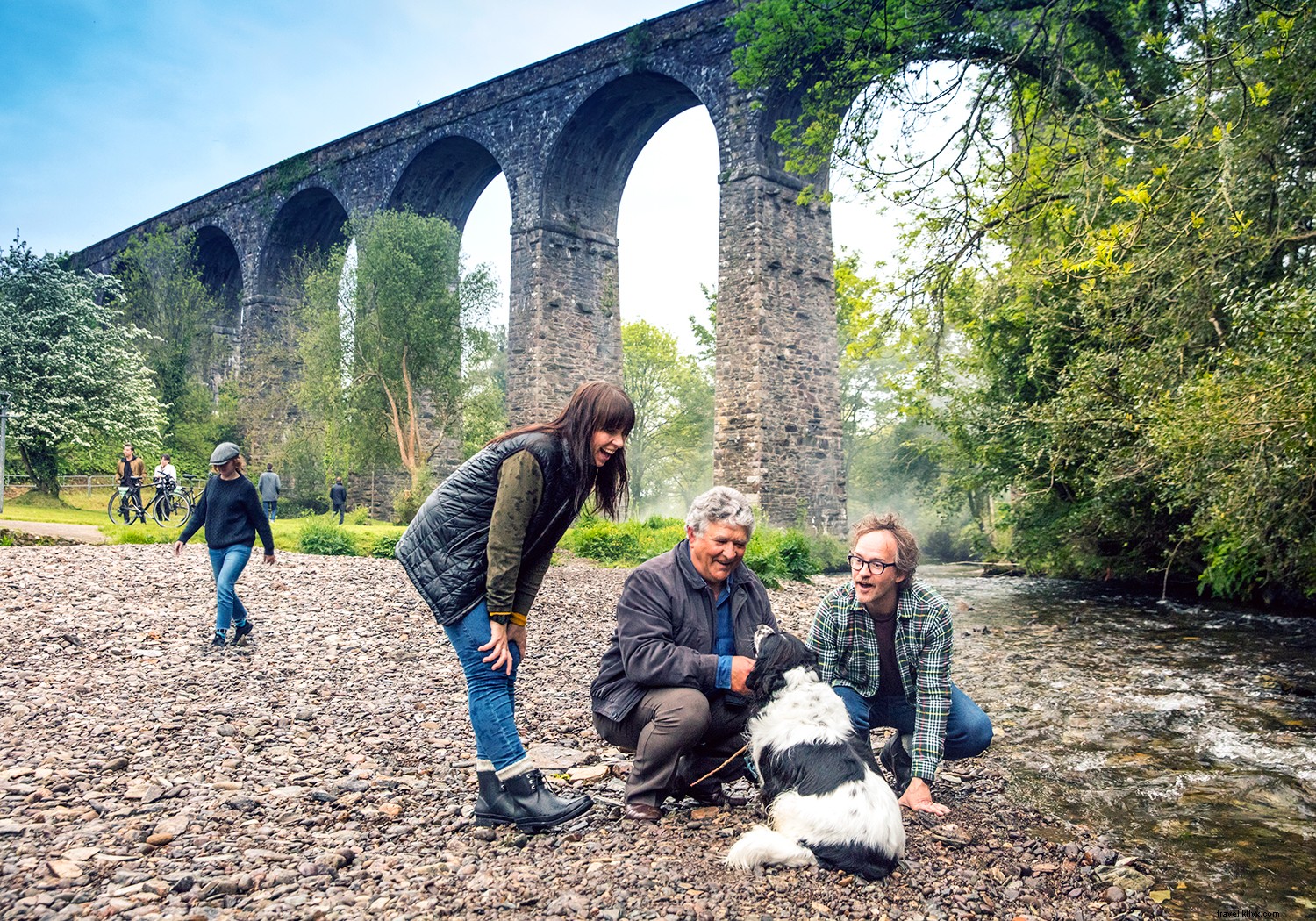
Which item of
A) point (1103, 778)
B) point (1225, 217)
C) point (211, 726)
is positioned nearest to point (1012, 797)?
point (1103, 778)

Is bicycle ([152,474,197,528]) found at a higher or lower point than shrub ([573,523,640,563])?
higher

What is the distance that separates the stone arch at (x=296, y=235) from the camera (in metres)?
31.2

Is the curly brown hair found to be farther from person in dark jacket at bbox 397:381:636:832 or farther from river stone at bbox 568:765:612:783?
river stone at bbox 568:765:612:783

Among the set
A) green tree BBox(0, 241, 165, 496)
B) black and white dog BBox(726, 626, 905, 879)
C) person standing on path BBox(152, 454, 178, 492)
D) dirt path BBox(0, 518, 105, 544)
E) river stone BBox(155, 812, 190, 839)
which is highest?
green tree BBox(0, 241, 165, 496)

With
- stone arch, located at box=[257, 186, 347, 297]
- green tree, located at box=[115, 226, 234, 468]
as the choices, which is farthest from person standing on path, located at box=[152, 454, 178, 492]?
stone arch, located at box=[257, 186, 347, 297]

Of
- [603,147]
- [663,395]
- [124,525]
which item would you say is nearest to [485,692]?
[124,525]

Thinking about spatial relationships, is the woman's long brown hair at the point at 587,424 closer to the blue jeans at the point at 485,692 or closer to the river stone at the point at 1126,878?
the blue jeans at the point at 485,692

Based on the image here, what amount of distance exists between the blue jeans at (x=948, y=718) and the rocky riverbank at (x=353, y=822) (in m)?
0.32

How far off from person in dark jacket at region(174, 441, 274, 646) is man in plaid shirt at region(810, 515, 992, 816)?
4712mm

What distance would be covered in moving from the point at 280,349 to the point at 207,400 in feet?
10.8

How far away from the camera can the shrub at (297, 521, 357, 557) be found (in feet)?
47.2

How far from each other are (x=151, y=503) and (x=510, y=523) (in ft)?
56.6

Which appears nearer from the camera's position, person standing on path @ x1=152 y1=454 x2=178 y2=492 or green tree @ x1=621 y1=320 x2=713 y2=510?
person standing on path @ x1=152 y1=454 x2=178 y2=492

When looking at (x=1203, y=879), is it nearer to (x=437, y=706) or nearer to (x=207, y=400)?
(x=437, y=706)
